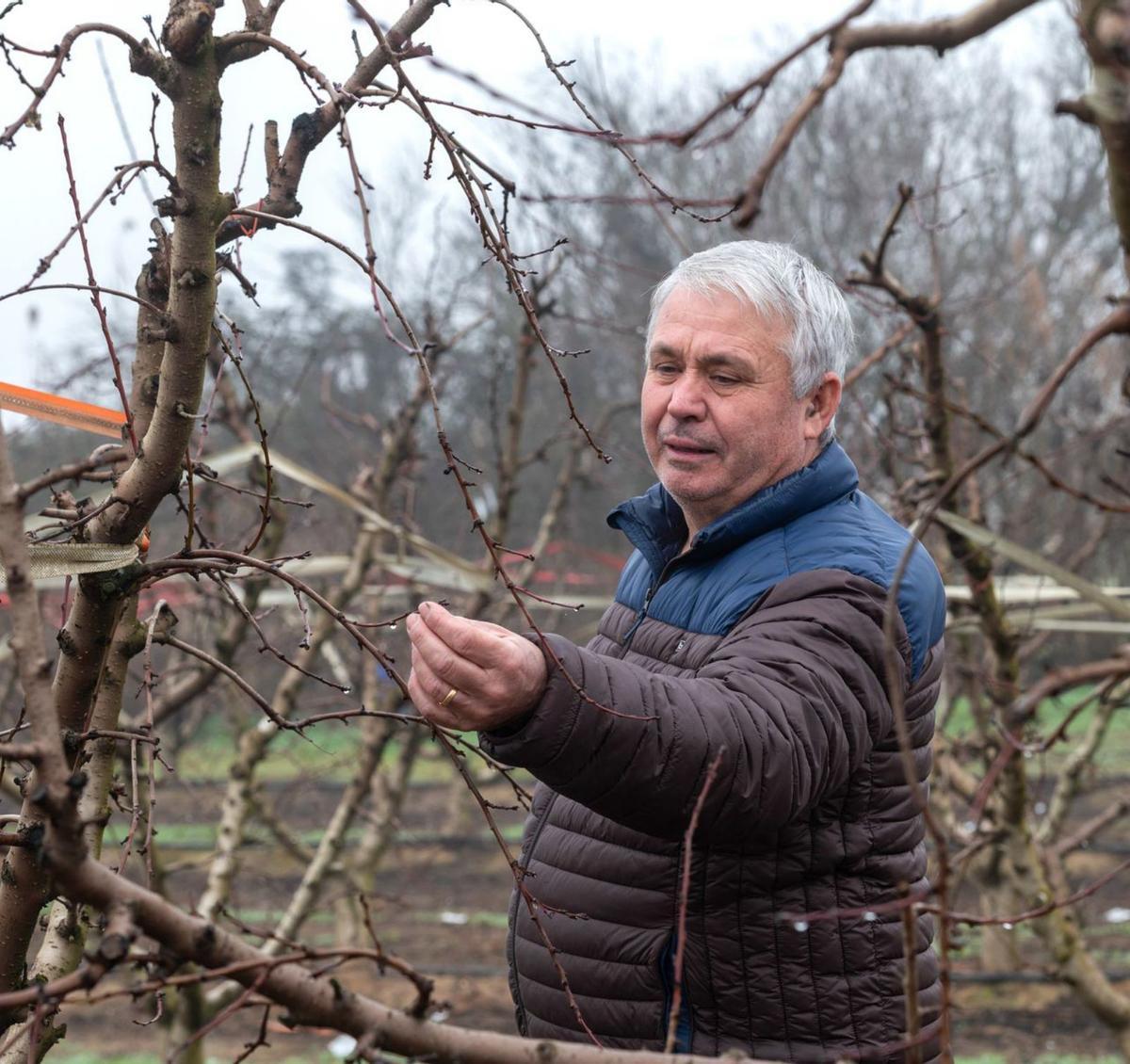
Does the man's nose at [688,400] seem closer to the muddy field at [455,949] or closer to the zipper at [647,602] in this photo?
the zipper at [647,602]

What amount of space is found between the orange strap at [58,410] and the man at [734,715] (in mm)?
686

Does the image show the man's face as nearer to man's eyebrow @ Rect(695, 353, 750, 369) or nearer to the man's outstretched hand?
man's eyebrow @ Rect(695, 353, 750, 369)

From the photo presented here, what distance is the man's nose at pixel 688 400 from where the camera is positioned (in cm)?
213

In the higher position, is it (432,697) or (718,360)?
(718,360)

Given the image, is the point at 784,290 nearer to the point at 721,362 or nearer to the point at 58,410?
the point at 721,362

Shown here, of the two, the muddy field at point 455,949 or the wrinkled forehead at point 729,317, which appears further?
the muddy field at point 455,949

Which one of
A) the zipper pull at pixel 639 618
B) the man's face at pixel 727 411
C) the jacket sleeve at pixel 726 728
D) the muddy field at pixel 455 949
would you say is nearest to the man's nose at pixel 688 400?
the man's face at pixel 727 411

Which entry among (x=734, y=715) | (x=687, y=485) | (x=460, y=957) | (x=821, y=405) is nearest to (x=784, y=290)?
(x=821, y=405)

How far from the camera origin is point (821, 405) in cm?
223

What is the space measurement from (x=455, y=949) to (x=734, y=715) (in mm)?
7127

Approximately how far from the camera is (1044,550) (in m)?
7.85

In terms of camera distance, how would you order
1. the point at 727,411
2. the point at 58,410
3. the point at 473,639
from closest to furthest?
the point at 473,639 → the point at 58,410 → the point at 727,411

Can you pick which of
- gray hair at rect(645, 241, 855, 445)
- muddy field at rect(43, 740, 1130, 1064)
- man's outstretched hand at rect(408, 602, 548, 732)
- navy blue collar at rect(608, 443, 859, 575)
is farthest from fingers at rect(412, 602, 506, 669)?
muddy field at rect(43, 740, 1130, 1064)

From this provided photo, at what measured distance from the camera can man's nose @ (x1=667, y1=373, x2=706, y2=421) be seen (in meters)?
2.13
